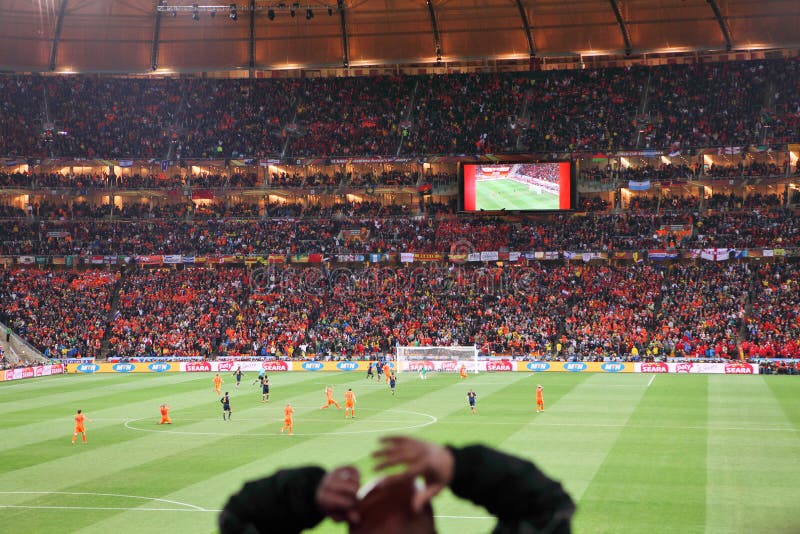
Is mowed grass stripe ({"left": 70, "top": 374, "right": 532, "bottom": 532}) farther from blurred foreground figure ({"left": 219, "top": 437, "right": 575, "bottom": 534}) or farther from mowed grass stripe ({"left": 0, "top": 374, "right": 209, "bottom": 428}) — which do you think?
blurred foreground figure ({"left": 219, "top": 437, "right": 575, "bottom": 534})

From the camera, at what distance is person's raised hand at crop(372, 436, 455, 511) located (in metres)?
2.62

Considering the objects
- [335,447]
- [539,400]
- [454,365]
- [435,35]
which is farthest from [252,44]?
[335,447]

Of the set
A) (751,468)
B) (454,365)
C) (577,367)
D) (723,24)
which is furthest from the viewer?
(723,24)

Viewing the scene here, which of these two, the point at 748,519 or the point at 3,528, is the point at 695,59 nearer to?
the point at 748,519

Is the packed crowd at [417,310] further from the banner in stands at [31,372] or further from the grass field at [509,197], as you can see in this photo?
the grass field at [509,197]

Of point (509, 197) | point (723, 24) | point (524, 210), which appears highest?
point (723, 24)

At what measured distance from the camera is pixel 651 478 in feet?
80.2

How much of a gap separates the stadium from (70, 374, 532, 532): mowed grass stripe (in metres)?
0.76

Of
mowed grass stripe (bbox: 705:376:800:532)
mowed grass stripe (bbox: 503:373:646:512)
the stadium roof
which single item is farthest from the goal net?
the stadium roof

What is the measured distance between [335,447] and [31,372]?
3735cm

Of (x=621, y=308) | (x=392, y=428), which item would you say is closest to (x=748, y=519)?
(x=392, y=428)

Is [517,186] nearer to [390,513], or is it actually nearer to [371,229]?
[371,229]

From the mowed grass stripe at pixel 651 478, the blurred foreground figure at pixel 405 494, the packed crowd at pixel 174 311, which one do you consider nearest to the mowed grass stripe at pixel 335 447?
the mowed grass stripe at pixel 651 478

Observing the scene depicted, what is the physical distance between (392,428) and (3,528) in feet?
55.5
